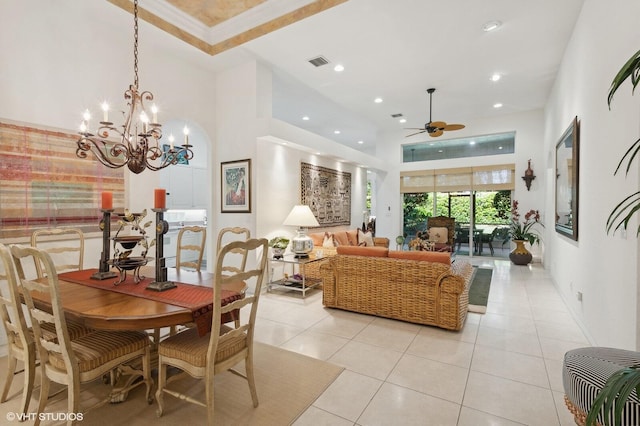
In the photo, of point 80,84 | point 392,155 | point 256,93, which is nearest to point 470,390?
point 256,93

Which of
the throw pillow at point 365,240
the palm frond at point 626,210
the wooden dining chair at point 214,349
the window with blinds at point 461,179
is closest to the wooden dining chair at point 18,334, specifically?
the wooden dining chair at point 214,349

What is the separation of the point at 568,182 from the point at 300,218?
3742 mm

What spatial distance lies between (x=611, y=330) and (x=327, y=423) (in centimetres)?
234

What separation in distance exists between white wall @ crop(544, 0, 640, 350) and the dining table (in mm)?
2746

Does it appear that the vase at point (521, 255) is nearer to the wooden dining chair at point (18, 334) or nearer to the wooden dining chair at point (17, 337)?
the wooden dining chair at point (18, 334)

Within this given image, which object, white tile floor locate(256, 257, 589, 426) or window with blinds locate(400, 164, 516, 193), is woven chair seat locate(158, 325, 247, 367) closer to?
white tile floor locate(256, 257, 589, 426)

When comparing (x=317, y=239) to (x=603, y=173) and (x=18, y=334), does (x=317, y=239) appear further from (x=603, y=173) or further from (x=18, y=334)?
(x=18, y=334)

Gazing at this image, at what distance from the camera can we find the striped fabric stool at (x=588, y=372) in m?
1.38

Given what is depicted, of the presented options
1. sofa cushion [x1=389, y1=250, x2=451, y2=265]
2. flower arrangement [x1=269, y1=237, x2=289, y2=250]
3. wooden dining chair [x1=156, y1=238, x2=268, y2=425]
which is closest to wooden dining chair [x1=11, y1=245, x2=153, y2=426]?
wooden dining chair [x1=156, y1=238, x2=268, y2=425]

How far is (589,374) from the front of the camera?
4.69 feet

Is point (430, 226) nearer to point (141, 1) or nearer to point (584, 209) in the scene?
point (584, 209)

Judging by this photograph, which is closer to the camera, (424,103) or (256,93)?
(256,93)

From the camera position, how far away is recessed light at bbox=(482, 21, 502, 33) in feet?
12.5

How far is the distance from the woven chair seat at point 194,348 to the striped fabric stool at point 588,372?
5.94ft
